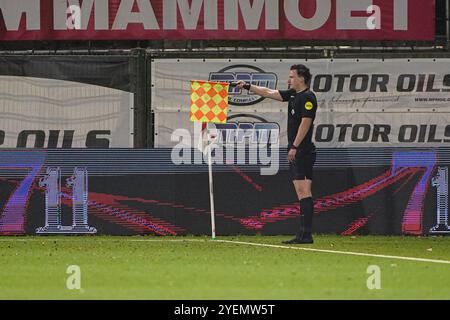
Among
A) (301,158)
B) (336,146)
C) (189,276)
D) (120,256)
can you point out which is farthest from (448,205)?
(189,276)

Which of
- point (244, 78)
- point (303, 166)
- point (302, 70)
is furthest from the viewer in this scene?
point (244, 78)

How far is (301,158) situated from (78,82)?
624 centimetres

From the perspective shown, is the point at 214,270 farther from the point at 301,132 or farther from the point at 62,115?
the point at 62,115

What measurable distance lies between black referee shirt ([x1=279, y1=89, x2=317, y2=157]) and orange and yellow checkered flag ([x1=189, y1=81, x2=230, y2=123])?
6.81 feet

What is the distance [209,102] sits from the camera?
17.1 m

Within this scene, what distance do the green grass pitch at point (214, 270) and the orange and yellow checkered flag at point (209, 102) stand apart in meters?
1.81

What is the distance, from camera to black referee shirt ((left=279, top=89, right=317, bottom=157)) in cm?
1457

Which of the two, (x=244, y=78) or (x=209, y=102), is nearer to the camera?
(x=209, y=102)

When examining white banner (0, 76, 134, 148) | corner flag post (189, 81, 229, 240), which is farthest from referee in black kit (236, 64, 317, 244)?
white banner (0, 76, 134, 148)

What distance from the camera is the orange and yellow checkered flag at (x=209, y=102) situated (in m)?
17.0

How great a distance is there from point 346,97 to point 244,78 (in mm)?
1681

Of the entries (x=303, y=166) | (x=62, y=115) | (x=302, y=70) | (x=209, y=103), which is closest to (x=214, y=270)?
(x=303, y=166)

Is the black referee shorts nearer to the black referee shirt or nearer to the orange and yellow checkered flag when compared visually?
the black referee shirt

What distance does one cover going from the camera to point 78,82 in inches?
789
